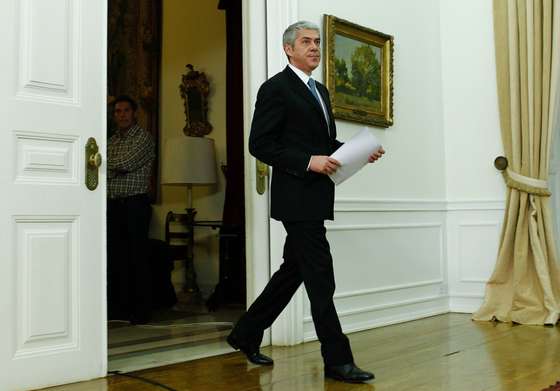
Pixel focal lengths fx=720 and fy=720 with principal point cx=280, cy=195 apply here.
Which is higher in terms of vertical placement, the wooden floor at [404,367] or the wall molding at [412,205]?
the wall molding at [412,205]

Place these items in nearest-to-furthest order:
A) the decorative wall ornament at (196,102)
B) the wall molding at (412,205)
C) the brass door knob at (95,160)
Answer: the brass door knob at (95,160)
the wall molding at (412,205)
the decorative wall ornament at (196,102)

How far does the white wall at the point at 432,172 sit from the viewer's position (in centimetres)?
468

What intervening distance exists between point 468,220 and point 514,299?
703 mm

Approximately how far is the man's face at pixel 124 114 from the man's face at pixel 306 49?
2152 mm

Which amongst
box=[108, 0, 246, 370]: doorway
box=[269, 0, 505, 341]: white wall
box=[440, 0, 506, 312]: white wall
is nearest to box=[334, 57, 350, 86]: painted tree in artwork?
box=[269, 0, 505, 341]: white wall

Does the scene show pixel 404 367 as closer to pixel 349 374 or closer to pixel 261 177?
pixel 349 374

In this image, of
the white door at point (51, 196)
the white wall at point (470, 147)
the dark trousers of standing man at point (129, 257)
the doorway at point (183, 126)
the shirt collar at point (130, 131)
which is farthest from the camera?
the doorway at point (183, 126)

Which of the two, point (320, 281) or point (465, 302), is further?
point (465, 302)

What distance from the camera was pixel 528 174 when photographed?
480 centimetres

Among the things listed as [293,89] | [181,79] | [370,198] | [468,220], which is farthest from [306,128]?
[181,79]

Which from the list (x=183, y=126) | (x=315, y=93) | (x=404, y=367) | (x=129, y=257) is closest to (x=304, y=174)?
(x=315, y=93)

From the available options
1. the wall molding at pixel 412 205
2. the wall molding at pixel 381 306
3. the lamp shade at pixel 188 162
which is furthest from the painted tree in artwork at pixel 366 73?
the lamp shade at pixel 188 162

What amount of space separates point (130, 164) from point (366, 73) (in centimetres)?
168

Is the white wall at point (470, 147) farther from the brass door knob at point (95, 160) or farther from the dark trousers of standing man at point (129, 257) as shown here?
the brass door knob at point (95, 160)
